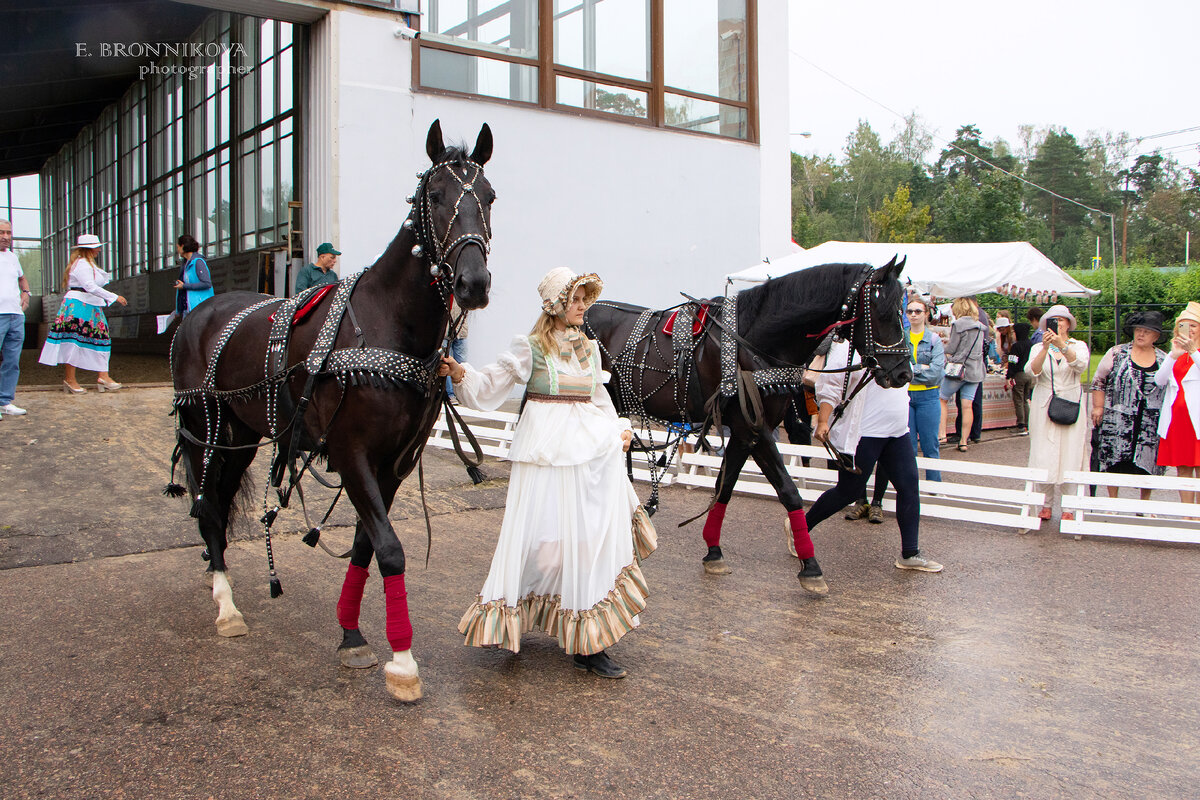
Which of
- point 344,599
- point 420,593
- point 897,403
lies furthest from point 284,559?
point 897,403

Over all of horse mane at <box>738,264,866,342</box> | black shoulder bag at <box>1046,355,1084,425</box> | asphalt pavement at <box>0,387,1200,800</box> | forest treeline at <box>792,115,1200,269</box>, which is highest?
forest treeline at <box>792,115,1200,269</box>

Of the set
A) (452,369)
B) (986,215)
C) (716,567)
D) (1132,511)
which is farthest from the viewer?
(986,215)

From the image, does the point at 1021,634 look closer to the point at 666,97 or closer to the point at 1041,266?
the point at 1041,266

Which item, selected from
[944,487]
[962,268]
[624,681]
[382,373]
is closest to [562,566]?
[624,681]

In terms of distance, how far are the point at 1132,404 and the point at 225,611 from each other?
7.19 metres

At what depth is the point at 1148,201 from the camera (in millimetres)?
64188

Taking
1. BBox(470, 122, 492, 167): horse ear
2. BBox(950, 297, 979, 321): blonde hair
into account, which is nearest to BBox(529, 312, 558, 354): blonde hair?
BBox(470, 122, 492, 167): horse ear

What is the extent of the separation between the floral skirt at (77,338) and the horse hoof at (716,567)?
24.5ft

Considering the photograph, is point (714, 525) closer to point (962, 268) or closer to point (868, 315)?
point (868, 315)

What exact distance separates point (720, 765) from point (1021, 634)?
2.36 m

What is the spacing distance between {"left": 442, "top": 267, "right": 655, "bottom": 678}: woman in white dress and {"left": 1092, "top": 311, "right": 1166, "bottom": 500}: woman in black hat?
18.0ft

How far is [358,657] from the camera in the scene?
12.7 ft

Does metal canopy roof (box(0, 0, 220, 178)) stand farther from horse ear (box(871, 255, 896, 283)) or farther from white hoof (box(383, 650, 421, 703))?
white hoof (box(383, 650, 421, 703))

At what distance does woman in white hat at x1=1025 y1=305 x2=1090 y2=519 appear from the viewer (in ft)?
Answer: 24.6
